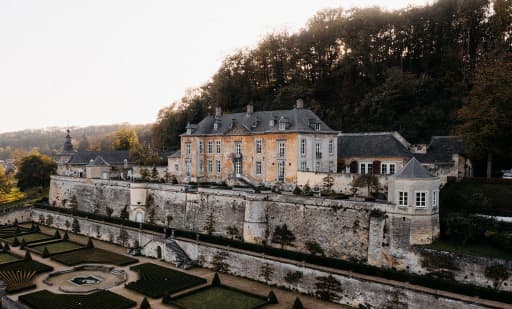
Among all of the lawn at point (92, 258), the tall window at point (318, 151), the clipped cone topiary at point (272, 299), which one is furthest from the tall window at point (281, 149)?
the clipped cone topiary at point (272, 299)

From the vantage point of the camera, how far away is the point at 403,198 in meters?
20.8

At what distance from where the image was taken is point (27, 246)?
31.4 meters

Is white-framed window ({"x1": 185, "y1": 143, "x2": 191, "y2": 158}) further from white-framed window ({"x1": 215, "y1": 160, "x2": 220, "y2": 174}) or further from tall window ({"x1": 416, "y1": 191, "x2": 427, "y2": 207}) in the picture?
tall window ({"x1": 416, "y1": 191, "x2": 427, "y2": 207})

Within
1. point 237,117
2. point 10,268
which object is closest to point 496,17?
point 237,117

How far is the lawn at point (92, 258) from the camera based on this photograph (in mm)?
27125

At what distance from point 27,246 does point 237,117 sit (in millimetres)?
19764

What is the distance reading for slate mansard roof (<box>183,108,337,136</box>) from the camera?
3162 cm

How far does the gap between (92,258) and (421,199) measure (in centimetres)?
2141

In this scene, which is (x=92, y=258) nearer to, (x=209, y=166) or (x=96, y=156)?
(x=209, y=166)

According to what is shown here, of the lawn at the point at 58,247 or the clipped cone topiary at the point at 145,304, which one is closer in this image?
the clipped cone topiary at the point at 145,304

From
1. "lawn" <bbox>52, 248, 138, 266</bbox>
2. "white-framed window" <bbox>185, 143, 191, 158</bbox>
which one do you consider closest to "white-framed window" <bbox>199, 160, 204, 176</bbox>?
"white-framed window" <bbox>185, 143, 191, 158</bbox>

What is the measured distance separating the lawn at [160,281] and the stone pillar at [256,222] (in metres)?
4.52

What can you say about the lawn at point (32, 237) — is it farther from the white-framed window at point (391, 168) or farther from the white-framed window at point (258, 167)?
the white-framed window at point (391, 168)

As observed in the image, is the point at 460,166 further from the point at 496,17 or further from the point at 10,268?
the point at 10,268
